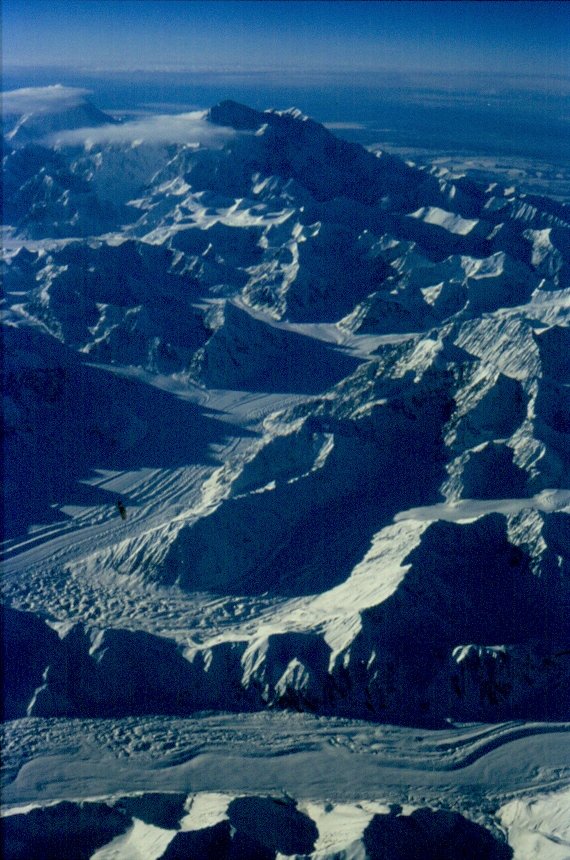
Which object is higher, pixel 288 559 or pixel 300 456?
pixel 300 456

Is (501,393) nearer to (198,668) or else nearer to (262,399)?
(262,399)

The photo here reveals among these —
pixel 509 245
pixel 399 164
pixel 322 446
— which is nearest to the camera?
pixel 322 446

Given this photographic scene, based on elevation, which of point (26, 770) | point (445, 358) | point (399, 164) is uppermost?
point (399, 164)

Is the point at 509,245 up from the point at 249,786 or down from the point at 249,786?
up

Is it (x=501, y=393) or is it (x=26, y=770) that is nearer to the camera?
(x=26, y=770)

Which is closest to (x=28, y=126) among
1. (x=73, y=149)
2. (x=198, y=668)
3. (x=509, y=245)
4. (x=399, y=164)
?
(x=73, y=149)

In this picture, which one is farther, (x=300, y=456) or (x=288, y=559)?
(x=300, y=456)

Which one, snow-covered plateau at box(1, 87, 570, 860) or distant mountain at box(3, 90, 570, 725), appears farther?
distant mountain at box(3, 90, 570, 725)

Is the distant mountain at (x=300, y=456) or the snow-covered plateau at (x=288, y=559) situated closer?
the snow-covered plateau at (x=288, y=559)
